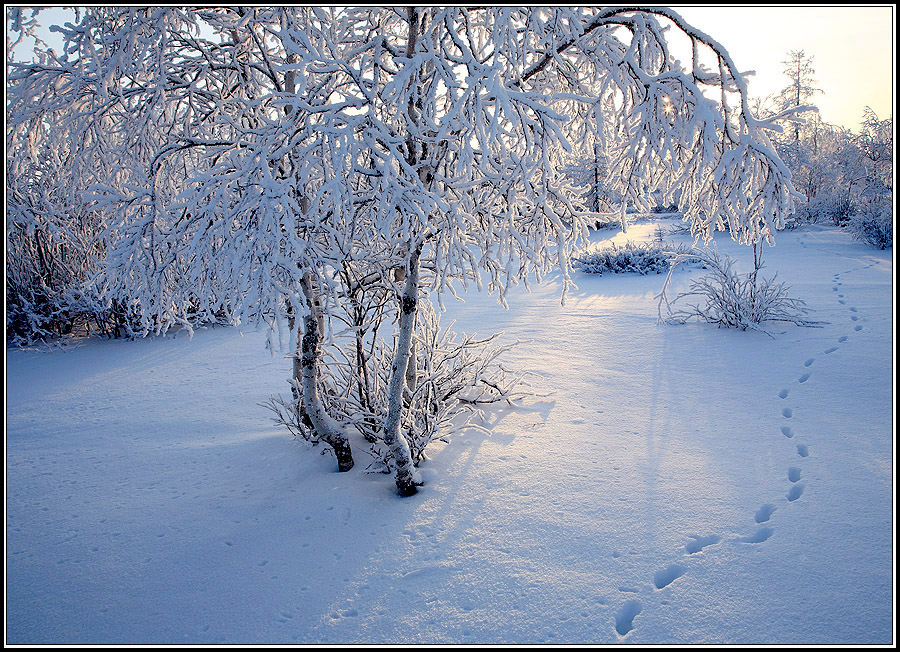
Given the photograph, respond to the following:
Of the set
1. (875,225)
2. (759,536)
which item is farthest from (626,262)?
(759,536)

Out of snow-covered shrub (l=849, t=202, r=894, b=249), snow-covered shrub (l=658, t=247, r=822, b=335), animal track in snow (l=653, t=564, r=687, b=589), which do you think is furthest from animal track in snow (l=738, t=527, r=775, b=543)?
snow-covered shrub (l=849, t=202, r=894, b=249)

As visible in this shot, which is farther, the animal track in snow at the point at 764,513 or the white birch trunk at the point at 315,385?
the white birch trunk at the point at 315,385

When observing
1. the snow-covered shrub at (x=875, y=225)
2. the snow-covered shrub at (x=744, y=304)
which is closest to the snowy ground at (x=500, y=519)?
the snow-covered shrub at (x=744, y=304)

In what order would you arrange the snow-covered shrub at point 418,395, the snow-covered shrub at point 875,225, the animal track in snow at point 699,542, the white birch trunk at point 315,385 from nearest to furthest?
1. the animal track in snow at point 699,542
2. the white birch trunk at point 315,385
3. the snow-covered shrub at point 418,395
4. the snow-covered shrub at point 875,225

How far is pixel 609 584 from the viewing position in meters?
2.22

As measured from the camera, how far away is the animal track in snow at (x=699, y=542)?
2.41m

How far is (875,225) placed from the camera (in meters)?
12.3

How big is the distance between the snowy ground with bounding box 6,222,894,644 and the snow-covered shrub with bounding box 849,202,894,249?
32.1 feet

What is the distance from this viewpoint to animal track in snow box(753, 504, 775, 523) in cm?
260

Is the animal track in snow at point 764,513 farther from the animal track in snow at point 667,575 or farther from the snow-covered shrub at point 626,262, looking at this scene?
the snow-covered shrub at point 626,262

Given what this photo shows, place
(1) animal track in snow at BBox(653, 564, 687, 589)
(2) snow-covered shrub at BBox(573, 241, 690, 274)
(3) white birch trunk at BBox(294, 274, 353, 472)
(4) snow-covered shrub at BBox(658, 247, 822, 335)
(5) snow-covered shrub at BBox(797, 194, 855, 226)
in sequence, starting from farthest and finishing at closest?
(5) snow-covered shrub at BBox(797, 194, 855, 226) → (2) snow-covered shrub at BBox(573, 241, 690, 274) → (4) snow-covered shrub at BBox(658, 247, 822, 335) → (3) white birch trunk at BBox(294, 274, 353, 472) → (1) animal track in snow at BBox(653, 564, 687, 589)

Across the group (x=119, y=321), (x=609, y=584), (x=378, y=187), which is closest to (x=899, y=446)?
(x=609, y=584)

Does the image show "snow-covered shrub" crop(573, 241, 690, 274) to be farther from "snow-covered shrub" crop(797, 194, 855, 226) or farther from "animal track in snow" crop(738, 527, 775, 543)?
"snow-covered shrub" crop(797, 194, 855, 226)

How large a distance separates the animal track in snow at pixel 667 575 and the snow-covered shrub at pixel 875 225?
1379cm
